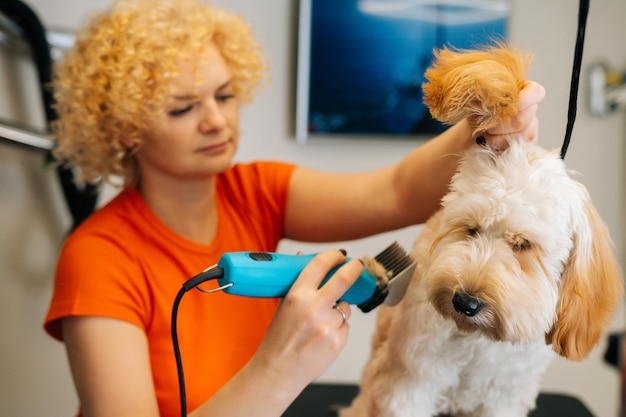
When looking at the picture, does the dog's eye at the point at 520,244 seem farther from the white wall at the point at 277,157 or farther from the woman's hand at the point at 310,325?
the white wall at the point at 277,157

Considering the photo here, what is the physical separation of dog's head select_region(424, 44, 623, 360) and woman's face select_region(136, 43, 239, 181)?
49cm

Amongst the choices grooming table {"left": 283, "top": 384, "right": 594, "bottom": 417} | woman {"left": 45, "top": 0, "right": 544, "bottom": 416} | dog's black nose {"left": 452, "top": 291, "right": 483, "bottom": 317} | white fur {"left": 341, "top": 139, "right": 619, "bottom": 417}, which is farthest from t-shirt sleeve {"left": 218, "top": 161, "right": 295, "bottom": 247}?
dog's black nose {"left": 452, "top": 291, "right": 483, "bottom": 317}

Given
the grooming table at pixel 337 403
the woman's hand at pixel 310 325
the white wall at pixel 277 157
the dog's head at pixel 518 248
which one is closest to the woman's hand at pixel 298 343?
the woman's hand at pixel 310 325

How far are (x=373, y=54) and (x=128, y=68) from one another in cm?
90

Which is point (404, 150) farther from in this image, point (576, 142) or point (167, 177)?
point (167, 177)

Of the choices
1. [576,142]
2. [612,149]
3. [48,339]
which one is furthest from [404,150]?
[48,339]

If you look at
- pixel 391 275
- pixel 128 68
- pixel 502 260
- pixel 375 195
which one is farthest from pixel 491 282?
pixel 128 68

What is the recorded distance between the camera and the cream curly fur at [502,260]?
613 mm

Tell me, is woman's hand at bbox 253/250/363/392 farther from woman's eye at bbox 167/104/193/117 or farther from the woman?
woman's eye at bbox 167/104/193/117

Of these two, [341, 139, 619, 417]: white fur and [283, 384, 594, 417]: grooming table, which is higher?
[341, 139, 619, 417]: white fur

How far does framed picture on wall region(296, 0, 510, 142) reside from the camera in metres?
1.76

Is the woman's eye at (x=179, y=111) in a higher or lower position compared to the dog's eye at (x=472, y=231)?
higher

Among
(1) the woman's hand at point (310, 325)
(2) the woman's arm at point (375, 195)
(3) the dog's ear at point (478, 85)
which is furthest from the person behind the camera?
(2) the woman's arm at point (375, 195)

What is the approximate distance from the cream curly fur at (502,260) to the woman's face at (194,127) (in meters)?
0.46
